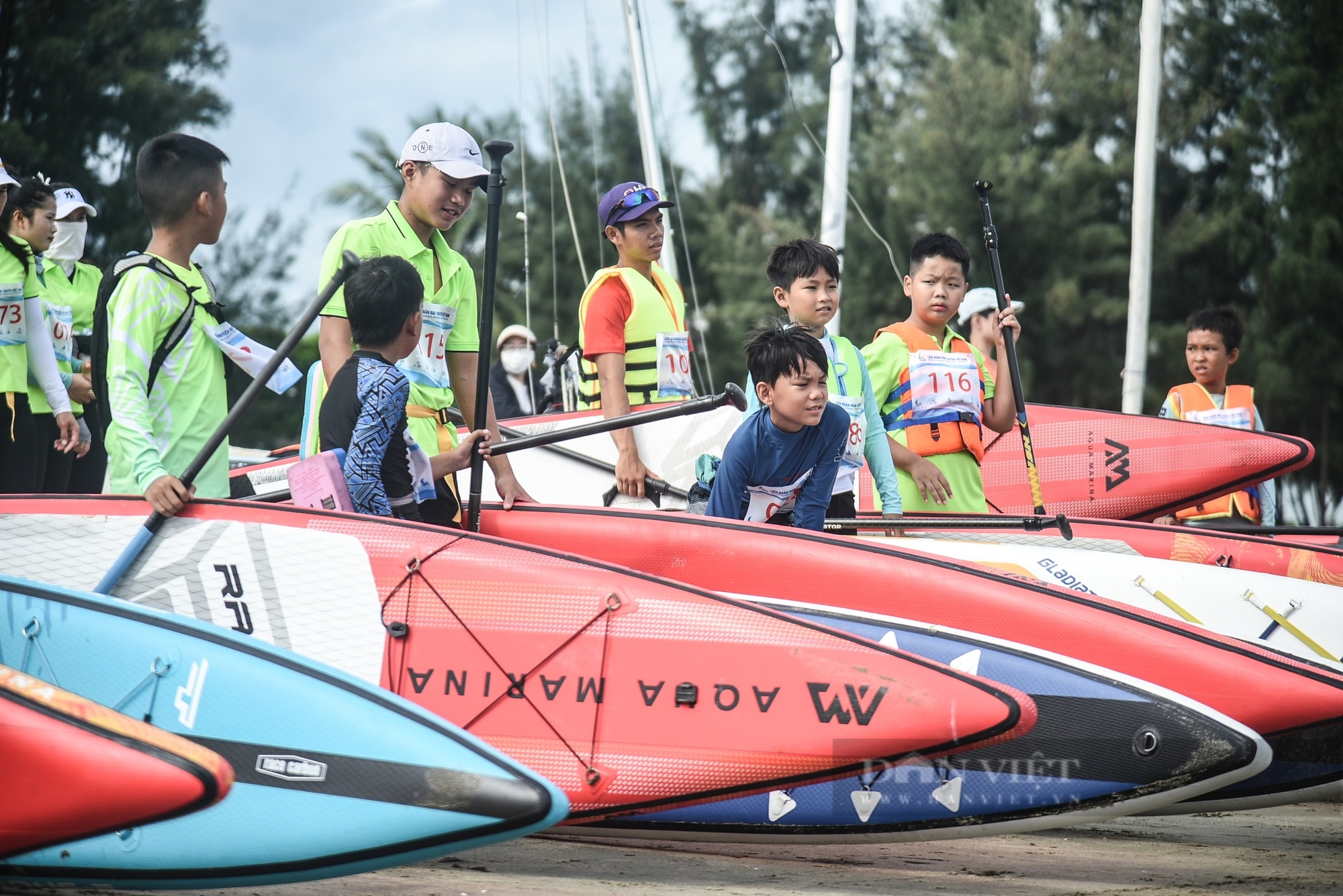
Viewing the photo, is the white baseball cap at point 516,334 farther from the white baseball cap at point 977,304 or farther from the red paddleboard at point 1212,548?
the red paddleboard at point 1212,548

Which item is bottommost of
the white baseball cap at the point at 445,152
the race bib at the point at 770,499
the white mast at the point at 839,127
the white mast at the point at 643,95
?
the race bib at the point at 770,499

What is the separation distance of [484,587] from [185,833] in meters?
1.03

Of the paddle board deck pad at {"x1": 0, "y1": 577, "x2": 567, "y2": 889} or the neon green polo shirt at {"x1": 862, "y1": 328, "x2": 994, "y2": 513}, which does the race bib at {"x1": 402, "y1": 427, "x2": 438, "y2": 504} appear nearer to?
the paddle board deck pad at {"x1": 0, "y1": 577, "x2": 567, "y2": 889}

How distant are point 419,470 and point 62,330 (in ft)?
9.65

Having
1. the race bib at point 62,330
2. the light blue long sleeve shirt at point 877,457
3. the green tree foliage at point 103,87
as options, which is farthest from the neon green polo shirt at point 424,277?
the green tree foliage at point 103,87

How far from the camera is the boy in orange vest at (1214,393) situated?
6.98 metres

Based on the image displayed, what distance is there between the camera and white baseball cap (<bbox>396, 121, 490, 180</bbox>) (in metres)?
3.99

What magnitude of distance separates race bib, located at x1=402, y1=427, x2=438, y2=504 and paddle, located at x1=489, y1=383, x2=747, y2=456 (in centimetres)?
14

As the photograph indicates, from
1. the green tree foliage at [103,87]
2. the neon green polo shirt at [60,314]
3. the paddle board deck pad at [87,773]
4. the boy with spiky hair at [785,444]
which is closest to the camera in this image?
the paddle board deck pad at [87,773]

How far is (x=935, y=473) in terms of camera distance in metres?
5.11

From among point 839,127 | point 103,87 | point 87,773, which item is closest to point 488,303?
point 87,773

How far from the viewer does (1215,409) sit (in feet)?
23.2

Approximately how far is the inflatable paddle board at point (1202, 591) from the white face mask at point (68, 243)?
4142mm

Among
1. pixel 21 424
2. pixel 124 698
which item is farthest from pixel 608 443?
pixel 124 698
